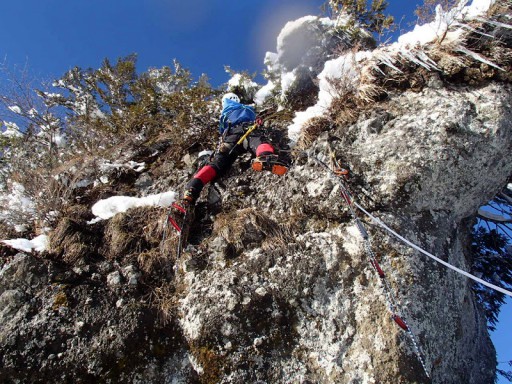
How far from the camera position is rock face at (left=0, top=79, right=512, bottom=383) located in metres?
3.29

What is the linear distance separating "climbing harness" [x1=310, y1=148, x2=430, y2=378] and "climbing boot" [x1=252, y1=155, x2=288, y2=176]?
553 mm

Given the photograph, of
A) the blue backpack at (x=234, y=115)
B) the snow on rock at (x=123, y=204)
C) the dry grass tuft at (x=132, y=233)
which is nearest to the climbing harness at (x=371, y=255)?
the blue backpack at (x=234, y=115)

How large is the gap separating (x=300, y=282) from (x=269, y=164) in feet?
5.36

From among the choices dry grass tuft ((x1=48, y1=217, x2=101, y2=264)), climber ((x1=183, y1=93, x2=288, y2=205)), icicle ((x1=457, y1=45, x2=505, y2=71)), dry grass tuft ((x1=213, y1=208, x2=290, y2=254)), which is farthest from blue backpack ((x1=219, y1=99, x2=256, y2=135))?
icicle ((x1=457, y1=45, x2=505, y2=71))

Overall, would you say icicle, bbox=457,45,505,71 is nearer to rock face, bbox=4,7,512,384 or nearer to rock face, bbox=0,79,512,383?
rock face, bbox=4,7,512,384

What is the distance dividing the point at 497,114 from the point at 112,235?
5.40 metres

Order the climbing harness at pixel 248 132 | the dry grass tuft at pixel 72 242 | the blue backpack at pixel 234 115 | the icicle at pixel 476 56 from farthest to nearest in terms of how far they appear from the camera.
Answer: the blue backpack at pixel 234 115, the climbing harness at pixel 248 132, the icicle at pixel 476 56, the dry grass tuft at pixel 72 242

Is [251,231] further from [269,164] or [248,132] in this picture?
[248,132]

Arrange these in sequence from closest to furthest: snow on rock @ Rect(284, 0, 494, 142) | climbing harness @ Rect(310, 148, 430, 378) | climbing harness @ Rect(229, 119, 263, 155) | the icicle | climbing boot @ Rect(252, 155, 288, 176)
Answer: climbing harness @ Rect(310, 148, 430, 378)
climbing boot @ Rect(252, 155, 288, 176)
the icicle
snow on rock @ Rect(284, 0, 494, 142)
climbing harness @ Rect(229, 119, 263, 155)

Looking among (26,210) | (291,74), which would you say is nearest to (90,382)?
(26,210)

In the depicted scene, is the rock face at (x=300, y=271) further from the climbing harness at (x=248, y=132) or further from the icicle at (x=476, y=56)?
the climbing harness at (x=248, y=132)

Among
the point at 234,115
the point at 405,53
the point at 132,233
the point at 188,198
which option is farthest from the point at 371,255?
the point at 405,53

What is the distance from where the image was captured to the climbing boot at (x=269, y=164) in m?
4.43

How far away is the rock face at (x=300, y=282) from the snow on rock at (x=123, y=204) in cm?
15
